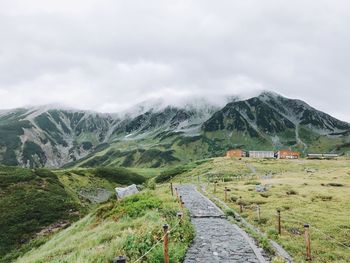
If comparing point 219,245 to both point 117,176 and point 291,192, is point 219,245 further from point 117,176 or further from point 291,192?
point 117,176

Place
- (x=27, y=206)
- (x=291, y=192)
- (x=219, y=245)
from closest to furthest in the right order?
(x=219, y=245), (x=291, y=192), (x=27, y=206)

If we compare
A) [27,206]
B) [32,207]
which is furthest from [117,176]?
[32,207]

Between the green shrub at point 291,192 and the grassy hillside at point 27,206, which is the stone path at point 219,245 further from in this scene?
the grassy hillside at point 27,206

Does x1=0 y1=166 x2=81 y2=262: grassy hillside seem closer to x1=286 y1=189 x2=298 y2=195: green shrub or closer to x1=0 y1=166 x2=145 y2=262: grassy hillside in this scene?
x1=0 y1=166 x2=145 y2=262: grassy hillside

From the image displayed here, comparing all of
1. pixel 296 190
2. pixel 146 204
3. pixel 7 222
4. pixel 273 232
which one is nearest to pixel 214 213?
pixel 146 204

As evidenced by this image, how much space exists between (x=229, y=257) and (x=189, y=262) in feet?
7.52

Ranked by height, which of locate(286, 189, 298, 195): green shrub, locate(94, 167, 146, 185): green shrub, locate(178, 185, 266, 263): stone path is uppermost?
locate(178, 185, 266, 263): stone path

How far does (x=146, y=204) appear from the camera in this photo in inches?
1257

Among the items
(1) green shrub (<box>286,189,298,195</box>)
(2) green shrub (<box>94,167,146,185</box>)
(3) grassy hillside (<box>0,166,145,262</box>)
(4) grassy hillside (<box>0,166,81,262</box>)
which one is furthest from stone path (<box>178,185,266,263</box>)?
(2) green shrub (<box>94,167,146,185</box>)

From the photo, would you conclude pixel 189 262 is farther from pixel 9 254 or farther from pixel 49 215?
pixel 49 215

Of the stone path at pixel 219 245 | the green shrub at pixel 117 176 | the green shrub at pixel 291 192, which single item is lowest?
the green shrub at pixel 117 176

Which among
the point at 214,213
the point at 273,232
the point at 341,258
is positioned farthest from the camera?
the point at 214,213

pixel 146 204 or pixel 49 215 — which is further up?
pixel 146 204

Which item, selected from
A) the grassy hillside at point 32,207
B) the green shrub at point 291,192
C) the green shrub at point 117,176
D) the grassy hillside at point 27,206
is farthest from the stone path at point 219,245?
the green shrub at point 117,176
